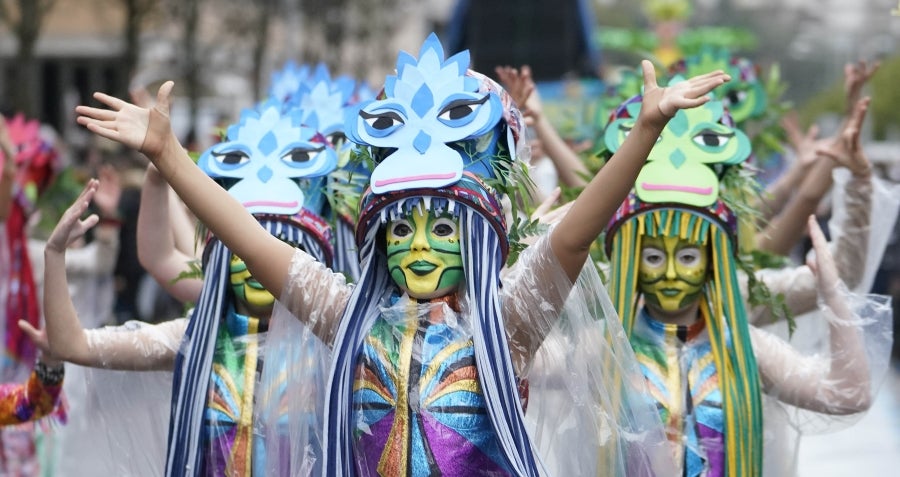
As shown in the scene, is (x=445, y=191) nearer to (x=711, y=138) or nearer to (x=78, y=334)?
(x=711, y=138)

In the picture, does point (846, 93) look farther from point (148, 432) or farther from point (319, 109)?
point (148, 432)

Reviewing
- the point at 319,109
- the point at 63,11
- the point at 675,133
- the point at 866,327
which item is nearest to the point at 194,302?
the point at 319,109

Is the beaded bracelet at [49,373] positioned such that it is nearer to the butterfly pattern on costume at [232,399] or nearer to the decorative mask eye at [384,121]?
the butterfly pattern on costume at [232,399]

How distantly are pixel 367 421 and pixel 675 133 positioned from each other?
147cm

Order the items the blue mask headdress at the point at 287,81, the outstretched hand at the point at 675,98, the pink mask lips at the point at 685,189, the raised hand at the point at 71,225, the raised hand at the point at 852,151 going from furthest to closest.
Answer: the blue mask headdress at the point at 287,81 < the raised hand at the point at 852,151 < the pink mask lips at the point at 685,189 < the raised hand at the point at 71,225 < the outstretched hand at the point at 675,98

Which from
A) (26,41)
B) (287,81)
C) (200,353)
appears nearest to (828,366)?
(200,353)

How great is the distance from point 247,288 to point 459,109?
1.06 meters

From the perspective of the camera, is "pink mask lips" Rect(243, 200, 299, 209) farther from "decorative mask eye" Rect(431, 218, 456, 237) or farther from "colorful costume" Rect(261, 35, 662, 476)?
"decorative mask eye" Rect(431, 218, 456, 237)

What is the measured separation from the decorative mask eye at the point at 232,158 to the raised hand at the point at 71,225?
50cm

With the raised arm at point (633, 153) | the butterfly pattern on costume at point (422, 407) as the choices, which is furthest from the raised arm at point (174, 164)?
the raised arm at point (633, 153)

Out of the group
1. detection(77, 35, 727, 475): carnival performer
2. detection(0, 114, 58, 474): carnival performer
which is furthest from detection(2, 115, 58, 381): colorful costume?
detection(77, 35, 727, 475): carnival performer

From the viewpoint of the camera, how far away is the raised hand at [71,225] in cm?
433

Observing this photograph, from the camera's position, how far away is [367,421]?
3832 mm

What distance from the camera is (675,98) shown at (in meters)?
3.49
